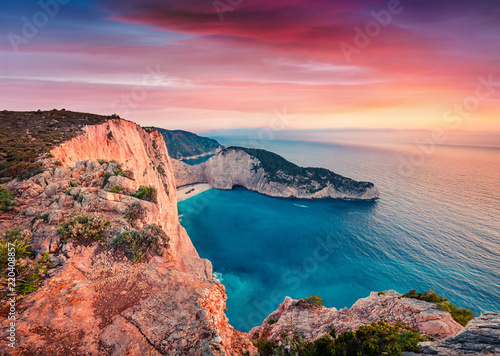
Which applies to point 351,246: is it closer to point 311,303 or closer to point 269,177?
point 311,303

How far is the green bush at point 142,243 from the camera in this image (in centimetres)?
795

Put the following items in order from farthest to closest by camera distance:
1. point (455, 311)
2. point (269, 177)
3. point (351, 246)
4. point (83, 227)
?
point (269, 177) → point (351, 246) → point (455, 311) → point (83, 227)

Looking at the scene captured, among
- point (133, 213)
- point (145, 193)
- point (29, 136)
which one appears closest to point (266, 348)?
point (133, 213)

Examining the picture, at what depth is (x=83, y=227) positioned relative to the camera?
823 cm

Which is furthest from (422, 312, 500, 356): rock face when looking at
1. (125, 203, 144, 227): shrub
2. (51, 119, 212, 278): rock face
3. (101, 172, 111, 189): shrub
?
(101, 172, 111, 189): shrub

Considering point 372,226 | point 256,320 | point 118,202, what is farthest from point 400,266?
point 118,202

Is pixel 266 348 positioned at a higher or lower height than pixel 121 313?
lower

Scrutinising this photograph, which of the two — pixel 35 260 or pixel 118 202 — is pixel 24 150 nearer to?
pixel 118 202

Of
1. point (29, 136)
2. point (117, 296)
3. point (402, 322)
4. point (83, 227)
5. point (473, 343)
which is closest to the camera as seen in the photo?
point (473, 343)

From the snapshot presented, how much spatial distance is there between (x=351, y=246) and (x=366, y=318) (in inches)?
1209

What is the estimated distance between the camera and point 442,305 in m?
8.89

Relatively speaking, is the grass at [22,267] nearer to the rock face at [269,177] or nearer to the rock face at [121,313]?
the rock face at [121,313]

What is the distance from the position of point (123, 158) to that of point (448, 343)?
3510cm

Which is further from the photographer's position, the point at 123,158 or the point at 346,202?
the point at 346,202
